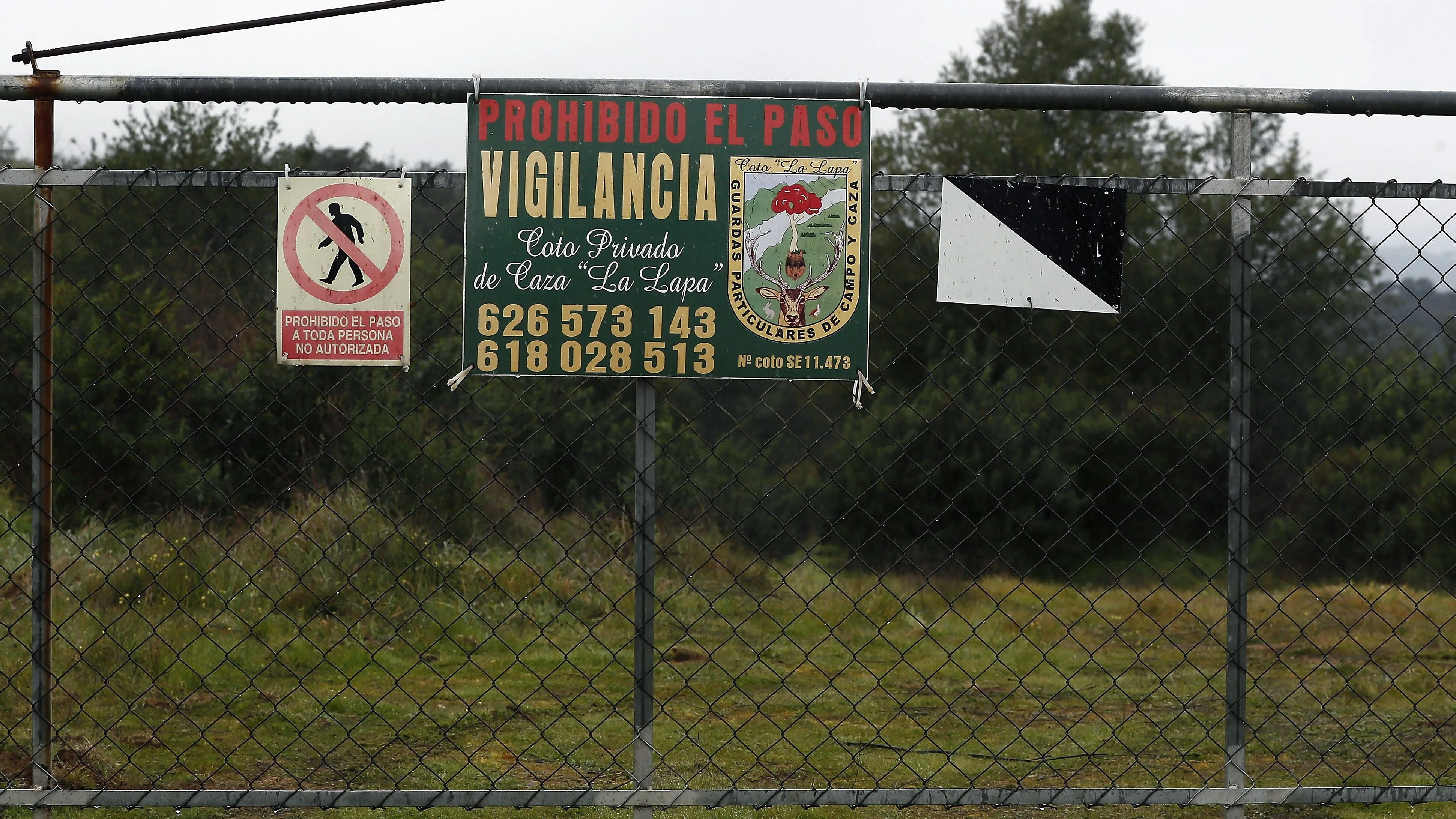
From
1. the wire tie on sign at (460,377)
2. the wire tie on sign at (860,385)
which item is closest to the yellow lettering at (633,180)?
the wire tie on sign at (460,377)

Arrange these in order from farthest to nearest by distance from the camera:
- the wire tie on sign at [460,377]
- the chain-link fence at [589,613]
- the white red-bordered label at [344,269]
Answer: the chain-link fence at [589,613], the white red-bordered label at [344,269], the wire tie on sign at [460,377]

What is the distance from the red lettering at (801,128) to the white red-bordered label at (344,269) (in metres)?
0.83

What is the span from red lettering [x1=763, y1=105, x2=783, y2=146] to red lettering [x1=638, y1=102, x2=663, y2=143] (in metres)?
0.22

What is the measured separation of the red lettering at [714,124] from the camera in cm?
248

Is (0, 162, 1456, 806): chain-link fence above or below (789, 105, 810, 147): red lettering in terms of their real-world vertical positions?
below

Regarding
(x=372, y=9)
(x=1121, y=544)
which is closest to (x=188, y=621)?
(x=372, y=9)

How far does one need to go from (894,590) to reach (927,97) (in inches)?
306

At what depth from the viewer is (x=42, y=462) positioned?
8.32ft

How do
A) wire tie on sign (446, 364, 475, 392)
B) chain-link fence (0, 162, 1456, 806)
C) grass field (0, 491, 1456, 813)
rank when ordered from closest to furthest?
1. wire tie on sign (446, 364, 475, 392)
2. chain-link fence (0, 162, 1456, 806)
3. grass field (0, 491, 1456, 813)

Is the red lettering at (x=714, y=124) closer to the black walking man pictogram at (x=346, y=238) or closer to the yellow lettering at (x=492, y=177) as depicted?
the yellow lettering at (x=492, y=177)

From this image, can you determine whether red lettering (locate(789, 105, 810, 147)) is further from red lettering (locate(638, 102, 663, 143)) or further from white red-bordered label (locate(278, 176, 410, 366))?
white red-bordered label (locate(278, 176, 410, 366))

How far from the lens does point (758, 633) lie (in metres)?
7.61

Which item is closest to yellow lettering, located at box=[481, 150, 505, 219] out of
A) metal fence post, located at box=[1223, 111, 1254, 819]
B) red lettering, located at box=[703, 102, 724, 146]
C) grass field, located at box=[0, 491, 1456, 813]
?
red lettering, located at box=[703, 102, 724, 146]

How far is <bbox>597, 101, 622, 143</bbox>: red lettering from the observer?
2459 mm
